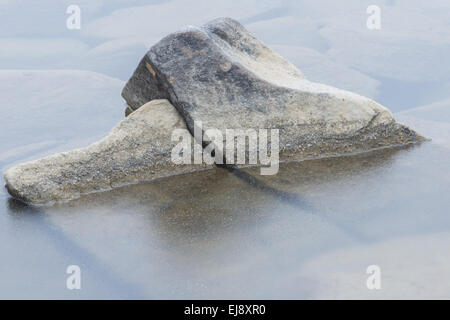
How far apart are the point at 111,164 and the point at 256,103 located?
3.61ft

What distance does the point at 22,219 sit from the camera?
4059mm

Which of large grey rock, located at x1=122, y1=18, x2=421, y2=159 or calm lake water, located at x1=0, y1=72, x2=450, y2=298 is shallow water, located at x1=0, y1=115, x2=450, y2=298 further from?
large grey rock, located at x1=122, y1=18, x2=421, y2=159

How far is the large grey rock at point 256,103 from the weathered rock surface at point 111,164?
0.22 metres

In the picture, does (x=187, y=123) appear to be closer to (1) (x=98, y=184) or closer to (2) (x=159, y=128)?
(2) (x=159, y=128)

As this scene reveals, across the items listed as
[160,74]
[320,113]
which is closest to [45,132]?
[160,74]

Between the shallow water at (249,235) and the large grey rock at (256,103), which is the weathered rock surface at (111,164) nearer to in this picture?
the shallow water at (249,235)

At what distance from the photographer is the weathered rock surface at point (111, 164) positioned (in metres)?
4.25

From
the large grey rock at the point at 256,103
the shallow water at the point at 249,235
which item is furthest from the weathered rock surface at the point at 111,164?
the large grey rock at the point at 256,103

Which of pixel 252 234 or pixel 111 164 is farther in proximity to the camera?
pixel 111 164

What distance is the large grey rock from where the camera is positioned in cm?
466

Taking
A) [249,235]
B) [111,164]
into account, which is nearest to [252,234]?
[249,235]

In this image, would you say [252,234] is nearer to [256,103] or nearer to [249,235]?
[249,235]

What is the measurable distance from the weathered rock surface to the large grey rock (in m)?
0.22

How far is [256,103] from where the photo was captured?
4.71 metres
